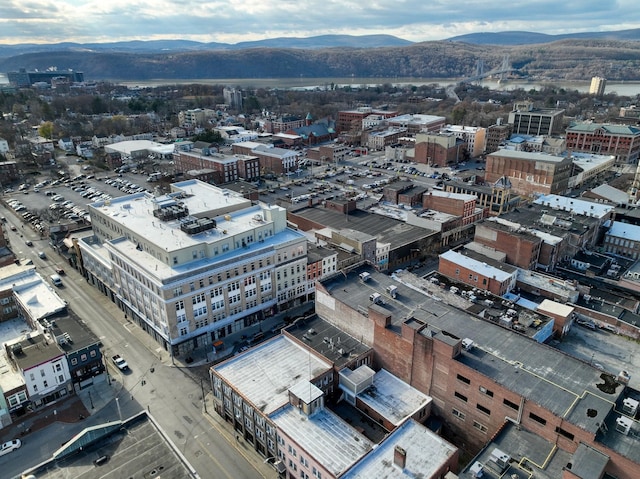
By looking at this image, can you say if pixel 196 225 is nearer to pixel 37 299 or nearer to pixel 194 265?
pixel 194 265

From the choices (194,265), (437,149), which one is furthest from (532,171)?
(194,265)

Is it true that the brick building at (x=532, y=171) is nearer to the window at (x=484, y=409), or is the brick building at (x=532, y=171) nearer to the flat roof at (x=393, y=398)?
the flat roof at (x=393, y=398)

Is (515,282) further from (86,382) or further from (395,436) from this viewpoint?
(86,382)

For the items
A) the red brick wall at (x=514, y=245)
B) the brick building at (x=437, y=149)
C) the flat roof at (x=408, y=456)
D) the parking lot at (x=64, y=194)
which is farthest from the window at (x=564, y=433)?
the brick building at (x=437, y=149)

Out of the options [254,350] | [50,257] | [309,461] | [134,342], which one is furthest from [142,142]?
[309,461]

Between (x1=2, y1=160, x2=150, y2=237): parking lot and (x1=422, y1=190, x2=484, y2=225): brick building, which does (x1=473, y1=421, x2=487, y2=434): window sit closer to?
(x1=422, y1=190, x2=484, y2=225): brick building

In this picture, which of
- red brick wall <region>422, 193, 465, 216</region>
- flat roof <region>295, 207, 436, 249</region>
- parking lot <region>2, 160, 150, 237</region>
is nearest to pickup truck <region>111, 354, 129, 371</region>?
flat roof <region>295, 207, 436, 249</region>

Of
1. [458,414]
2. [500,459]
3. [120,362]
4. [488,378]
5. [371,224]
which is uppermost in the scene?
[488,378]
